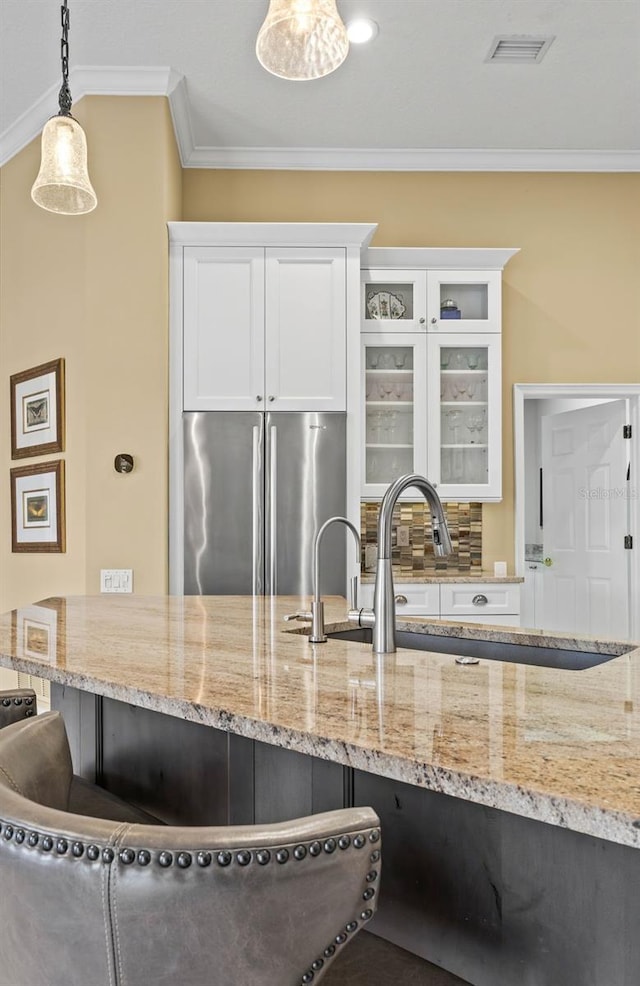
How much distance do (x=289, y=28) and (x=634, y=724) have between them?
4.66 ft

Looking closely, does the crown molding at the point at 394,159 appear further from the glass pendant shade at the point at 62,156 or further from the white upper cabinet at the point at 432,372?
the glass pendant shade at the point at 62,156

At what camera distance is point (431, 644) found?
6.37 ft

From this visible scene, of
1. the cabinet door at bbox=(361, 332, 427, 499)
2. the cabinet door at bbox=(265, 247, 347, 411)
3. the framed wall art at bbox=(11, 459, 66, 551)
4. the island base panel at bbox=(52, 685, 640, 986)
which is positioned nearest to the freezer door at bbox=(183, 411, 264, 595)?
the cabinet door at bbox=(265, 247, 347, 411)

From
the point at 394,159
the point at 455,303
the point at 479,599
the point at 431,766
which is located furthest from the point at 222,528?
the point at 431,766

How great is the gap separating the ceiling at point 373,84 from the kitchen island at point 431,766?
2742 mm

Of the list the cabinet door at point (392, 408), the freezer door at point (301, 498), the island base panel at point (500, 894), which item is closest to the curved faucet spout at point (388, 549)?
the island base panel at point (500, 894)

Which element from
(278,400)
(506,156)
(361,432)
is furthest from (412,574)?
(506,156)

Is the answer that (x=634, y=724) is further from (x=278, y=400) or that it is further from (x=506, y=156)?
(x=506, y=156)

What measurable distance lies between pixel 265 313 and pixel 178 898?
10.7 ft

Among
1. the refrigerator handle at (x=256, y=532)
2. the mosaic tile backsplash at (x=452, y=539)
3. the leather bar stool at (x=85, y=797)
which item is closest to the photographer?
the leather bar stool at (x=85, y=797)

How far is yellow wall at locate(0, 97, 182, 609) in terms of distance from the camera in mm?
3414

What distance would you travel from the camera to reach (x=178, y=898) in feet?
2.09

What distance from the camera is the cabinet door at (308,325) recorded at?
3621 mm

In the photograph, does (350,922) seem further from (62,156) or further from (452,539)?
(452,539)
